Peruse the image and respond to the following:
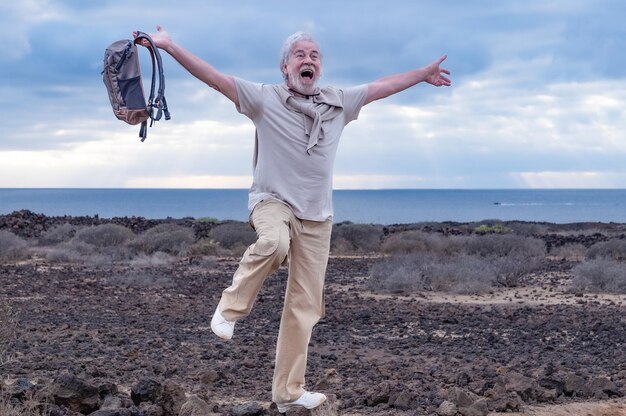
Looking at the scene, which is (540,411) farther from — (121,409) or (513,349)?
(513,349)

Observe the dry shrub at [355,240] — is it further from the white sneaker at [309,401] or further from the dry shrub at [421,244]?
the white sneaker at [309,401]

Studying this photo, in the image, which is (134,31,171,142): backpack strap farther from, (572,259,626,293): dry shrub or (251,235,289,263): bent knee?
(572,259,626,293): dry shrub

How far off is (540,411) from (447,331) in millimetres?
5114

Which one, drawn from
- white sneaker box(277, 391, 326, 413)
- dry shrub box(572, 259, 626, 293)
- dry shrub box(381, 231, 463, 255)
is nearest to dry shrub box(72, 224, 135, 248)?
dry shrub box(381, 231, 463, 255)

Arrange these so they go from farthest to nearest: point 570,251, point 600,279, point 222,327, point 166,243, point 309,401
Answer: point 166,243
point 570,251
point 600,279
point 309,401
point 222,327

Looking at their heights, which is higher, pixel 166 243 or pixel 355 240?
pixel 355 240

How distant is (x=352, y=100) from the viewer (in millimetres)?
5875

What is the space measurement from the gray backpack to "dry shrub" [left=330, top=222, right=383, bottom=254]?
22345 millimetres

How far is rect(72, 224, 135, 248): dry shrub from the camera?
28.4m

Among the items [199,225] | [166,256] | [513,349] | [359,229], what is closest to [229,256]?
[166,256]

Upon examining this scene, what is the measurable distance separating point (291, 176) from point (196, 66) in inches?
31.8

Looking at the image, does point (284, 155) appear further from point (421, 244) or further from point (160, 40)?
point (421, 244)

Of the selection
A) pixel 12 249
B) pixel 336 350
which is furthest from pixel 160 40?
pixel 12 249

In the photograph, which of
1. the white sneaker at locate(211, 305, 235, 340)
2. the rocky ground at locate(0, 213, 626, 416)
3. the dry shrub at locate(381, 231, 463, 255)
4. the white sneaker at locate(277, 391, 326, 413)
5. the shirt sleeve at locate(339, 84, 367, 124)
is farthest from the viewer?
the dry shrub at locate(381, 231, 463, 255)
